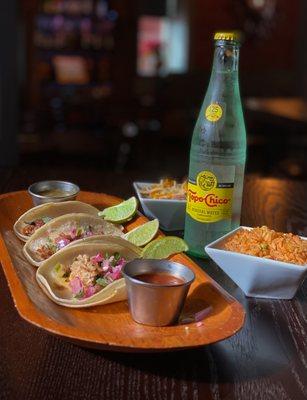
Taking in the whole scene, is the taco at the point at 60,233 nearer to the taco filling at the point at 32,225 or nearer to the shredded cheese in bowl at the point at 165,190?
the taco filling at the point at 32,225

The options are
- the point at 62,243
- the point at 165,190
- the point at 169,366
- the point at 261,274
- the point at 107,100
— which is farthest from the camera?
the point at 107,100

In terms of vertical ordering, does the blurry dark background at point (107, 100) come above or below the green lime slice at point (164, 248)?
below

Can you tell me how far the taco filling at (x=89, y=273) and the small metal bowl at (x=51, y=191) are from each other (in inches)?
15.1

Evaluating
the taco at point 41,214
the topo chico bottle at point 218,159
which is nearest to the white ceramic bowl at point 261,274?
the topo chico bottle at point 218,159

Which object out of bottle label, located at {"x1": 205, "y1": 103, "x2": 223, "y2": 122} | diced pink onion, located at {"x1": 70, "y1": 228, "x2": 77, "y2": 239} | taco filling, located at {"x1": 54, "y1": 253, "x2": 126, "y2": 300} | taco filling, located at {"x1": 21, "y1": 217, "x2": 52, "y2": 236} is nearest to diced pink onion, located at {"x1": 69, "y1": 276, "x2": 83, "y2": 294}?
taco filling, located at {"x1": 54, "y1": 253, "x2": 126, "y2": 300}

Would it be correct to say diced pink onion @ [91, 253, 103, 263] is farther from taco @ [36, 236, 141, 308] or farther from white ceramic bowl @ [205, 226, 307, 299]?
white ceramic bowl @ [205, 226, 307, 299]

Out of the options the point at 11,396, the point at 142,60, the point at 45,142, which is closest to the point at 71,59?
the point at 45,142

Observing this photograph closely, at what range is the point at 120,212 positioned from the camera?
5.51ft

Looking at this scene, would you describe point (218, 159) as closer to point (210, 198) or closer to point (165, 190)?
point (210, 198)

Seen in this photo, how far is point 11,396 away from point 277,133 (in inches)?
232

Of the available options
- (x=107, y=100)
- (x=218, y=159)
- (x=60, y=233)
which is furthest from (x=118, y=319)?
(x=107, y=100)

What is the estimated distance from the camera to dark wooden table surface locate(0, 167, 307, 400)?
0.95 metres

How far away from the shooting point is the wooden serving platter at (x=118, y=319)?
0.98m

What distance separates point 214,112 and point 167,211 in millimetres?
346
